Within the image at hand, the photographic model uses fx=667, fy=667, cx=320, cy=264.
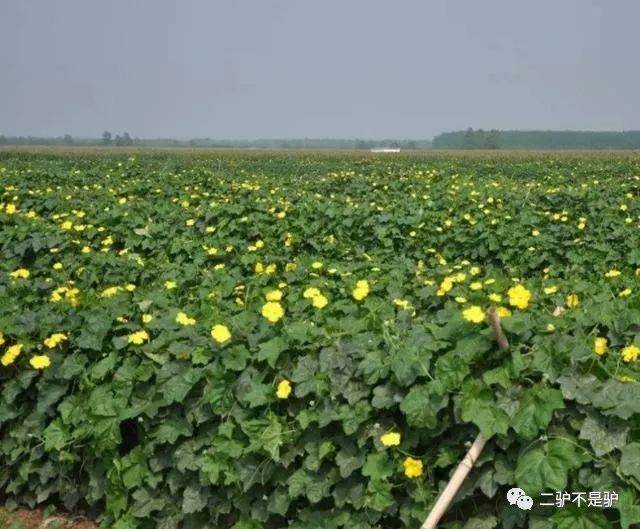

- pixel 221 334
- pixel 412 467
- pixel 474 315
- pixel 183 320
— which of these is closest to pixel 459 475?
pixel 412 467

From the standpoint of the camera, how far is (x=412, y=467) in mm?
2496

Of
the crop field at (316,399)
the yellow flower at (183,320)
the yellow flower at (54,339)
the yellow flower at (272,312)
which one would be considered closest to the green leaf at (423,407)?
the crop field at (316,399)

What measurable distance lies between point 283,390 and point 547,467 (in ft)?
3.43

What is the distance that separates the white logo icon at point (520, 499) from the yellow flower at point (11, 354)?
97.8 inches

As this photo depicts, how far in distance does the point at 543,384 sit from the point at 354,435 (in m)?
0.77

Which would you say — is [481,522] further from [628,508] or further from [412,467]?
[628,508]

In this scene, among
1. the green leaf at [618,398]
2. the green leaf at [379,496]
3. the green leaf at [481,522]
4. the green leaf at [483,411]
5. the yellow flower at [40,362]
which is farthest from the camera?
the yellow flower at [40,362]

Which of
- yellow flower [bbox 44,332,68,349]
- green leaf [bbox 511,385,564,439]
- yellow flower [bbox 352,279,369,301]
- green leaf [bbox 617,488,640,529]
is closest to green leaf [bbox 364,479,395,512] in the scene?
green leaf [bbox 511,385,564,439]

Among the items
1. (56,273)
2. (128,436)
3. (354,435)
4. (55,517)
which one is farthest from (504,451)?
(56,273)

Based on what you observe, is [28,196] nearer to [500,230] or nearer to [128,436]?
[500,230]

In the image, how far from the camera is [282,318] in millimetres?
3162

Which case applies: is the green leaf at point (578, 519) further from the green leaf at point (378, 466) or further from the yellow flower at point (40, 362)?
the yellow flower at point (40, 362)

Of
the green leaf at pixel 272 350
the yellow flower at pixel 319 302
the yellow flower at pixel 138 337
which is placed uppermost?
the yellow flower at pixel 319 302

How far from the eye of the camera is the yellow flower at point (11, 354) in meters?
3.40
